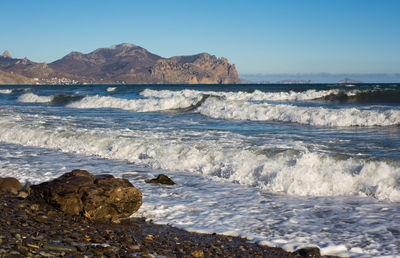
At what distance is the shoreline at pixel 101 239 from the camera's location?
4059 millimetres

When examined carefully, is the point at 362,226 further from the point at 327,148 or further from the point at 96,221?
the point at 327,148

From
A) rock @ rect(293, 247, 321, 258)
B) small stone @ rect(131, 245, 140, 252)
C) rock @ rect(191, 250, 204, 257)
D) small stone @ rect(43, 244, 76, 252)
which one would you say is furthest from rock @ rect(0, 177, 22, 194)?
rock @ rect(293, 247, 321, 258)

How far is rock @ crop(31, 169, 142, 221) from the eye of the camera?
5.53 meters

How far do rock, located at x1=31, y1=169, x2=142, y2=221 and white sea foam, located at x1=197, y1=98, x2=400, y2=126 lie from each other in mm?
14011

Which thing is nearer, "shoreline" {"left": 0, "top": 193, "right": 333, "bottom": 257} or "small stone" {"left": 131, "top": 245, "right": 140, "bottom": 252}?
"shoreline" {"left": 0, "top": 193, "right": 333, "bottom": 257}

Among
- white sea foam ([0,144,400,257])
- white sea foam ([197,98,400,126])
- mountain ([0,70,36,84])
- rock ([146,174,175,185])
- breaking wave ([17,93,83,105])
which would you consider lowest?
white sea foam ([0,144,400,257])

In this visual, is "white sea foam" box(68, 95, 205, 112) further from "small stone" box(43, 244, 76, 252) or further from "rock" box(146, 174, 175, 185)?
"small stone" box(43, 244, 76, 252)

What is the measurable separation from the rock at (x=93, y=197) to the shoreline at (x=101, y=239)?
0.45ft

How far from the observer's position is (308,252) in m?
4.49

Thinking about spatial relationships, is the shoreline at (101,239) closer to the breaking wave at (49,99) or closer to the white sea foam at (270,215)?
the white sea foam at (270,215)

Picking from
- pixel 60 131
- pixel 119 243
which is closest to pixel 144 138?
pixel 60 131

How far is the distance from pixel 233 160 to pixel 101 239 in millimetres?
5157

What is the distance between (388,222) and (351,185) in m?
1.98

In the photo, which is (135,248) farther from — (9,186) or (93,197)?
(9,186)
